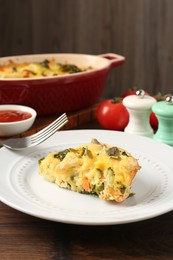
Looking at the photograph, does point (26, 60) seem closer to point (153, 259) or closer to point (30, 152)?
point (30, 152)

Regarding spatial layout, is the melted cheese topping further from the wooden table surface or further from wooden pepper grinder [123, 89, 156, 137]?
the wooden table surface

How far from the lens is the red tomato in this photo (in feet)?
6.25

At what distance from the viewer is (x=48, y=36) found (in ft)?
13.1

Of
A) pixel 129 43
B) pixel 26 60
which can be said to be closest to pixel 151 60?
pixel 129 43

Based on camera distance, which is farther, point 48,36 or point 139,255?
point 48,36

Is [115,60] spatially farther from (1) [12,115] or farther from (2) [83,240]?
(2) [83,240]

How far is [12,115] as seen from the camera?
185cm

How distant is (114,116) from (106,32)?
6.83 feet

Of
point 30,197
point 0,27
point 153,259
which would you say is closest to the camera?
point 153,259

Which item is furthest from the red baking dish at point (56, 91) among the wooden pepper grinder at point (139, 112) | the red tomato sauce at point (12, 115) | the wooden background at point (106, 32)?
the wooden background at point (106, 32)

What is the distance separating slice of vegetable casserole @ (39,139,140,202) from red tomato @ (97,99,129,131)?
0.56 m

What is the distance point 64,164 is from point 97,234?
7.5 inches

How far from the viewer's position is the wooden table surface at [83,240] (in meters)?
1.10

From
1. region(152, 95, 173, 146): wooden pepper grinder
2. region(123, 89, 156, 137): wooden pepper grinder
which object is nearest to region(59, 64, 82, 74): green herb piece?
region(123, 89, 156, 137): wooden pepper grinder
